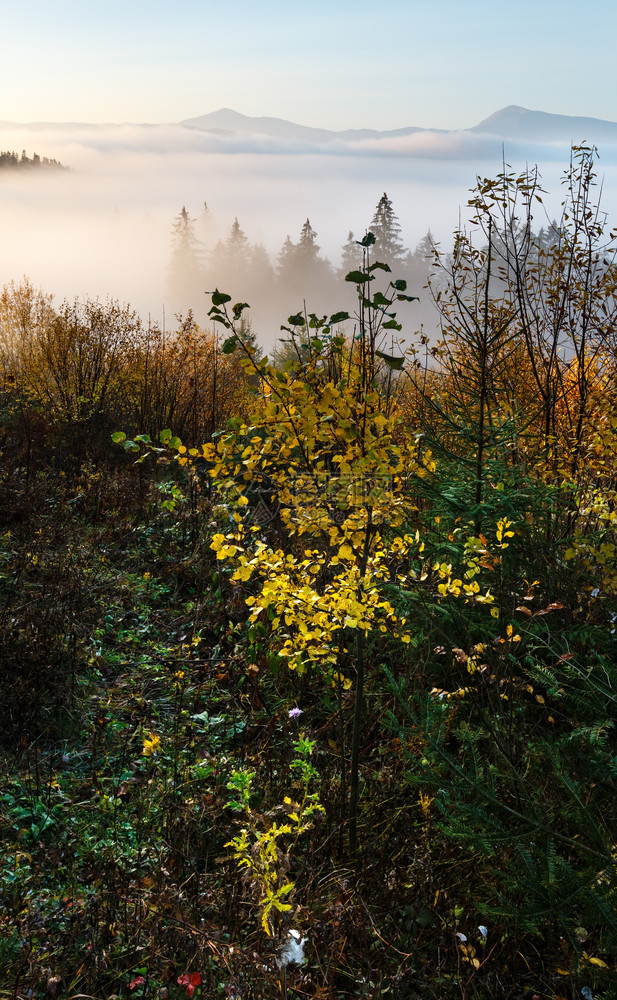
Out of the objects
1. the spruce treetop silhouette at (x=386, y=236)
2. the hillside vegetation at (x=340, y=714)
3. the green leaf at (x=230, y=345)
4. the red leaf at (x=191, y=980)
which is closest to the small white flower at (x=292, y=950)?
the hillside vegetation at (x=340, y=714)

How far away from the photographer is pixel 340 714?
272cm

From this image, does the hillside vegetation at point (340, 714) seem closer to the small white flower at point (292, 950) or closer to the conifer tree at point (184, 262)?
the small white flower at point (292, 950)

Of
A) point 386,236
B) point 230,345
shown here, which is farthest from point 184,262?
point 230,345

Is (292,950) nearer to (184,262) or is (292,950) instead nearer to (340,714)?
(340,714)

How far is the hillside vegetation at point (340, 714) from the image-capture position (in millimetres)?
2055

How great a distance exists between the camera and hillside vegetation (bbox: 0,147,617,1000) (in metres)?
2.05

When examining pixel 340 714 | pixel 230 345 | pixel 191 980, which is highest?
pixel 230 345

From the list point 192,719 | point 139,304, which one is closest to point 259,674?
point 192,719

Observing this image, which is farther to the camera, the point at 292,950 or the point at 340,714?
the point at 340,714

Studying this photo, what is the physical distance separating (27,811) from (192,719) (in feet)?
3.53

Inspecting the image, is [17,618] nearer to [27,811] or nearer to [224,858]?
[27,811]

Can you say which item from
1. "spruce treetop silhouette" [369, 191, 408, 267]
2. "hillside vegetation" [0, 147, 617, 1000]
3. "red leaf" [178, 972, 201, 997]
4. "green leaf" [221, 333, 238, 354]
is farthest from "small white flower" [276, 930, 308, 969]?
"spruce treetop silhouette" [369, 191, 408, 267]

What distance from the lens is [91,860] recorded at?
2711 millimetres

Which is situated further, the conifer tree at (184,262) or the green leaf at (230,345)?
the conifer tree at (184,262)
